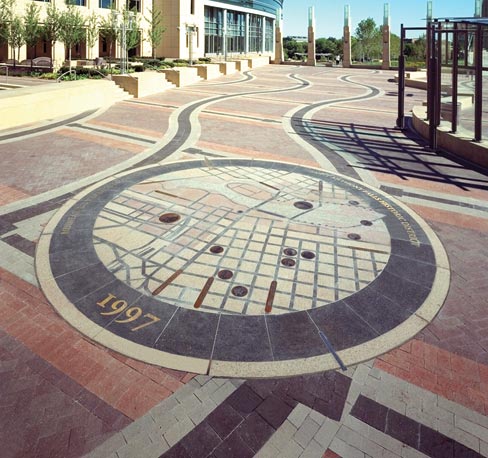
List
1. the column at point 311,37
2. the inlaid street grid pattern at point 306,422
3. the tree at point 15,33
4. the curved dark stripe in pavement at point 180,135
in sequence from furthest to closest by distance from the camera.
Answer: the column at point 311,37
the tree at point 15,33
the curved dark stripe in pavement at point 180,135
the inlaid street grid pattern at point 306,422

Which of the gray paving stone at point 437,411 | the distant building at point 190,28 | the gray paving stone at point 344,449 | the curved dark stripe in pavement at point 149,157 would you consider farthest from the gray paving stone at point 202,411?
the distant building at point 190,28

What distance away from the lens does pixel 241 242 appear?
8.76 metres

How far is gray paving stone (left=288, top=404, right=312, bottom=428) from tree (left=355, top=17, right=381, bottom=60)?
93109 mm

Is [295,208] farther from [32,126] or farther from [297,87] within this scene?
[297,87]

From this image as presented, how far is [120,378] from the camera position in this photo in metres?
5.32

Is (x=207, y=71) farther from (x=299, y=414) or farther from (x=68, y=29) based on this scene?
(x=299, y=414)

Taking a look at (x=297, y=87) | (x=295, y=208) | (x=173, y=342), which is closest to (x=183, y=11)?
(x=297, y=87)

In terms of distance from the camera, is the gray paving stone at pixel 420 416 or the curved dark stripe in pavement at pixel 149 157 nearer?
the gray paving stone at pixel 420 416

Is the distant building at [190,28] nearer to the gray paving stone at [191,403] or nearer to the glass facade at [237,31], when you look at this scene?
the glass facade at [237,31]

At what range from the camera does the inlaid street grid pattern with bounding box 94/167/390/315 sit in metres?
7.18

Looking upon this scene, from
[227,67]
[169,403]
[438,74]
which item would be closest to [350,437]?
[169,403]

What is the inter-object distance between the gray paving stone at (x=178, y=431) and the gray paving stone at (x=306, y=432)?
1181mm

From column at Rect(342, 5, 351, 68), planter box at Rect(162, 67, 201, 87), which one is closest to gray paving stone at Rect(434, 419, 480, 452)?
planter box at Rect(162, 67, 201, 87)

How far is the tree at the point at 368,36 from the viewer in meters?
84.0
